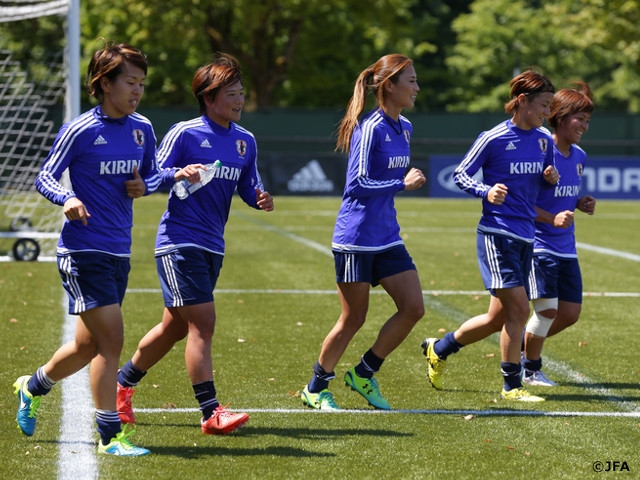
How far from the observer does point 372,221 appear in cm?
637

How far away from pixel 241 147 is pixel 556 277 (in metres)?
2.40

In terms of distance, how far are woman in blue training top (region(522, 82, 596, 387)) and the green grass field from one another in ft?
1.19

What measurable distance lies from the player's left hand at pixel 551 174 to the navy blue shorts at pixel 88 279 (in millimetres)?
2745

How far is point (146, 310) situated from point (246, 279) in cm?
253

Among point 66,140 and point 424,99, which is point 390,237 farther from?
point 424,99

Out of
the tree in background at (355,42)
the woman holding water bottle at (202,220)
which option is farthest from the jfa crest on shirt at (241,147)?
the tree in background at (355,42)

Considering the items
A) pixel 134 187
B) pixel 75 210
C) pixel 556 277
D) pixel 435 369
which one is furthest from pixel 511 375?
pixel 75 210

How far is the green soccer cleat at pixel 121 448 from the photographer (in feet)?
17.7


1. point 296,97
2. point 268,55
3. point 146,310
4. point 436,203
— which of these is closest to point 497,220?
point 146,310

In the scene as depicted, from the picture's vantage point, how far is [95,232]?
5.43 m

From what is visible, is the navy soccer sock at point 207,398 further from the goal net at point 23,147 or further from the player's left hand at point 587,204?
the goal net at point 23,147

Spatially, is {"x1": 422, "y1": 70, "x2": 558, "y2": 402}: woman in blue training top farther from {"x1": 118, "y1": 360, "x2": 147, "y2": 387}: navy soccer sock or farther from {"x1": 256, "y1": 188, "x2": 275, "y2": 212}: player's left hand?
{"x1": 118, "y1": 360, "x2": 147, "y2": 387}: navy soccer sock

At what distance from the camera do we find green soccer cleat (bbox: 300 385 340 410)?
6.48m

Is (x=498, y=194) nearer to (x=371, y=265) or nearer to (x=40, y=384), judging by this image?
(x=371, y=265)
